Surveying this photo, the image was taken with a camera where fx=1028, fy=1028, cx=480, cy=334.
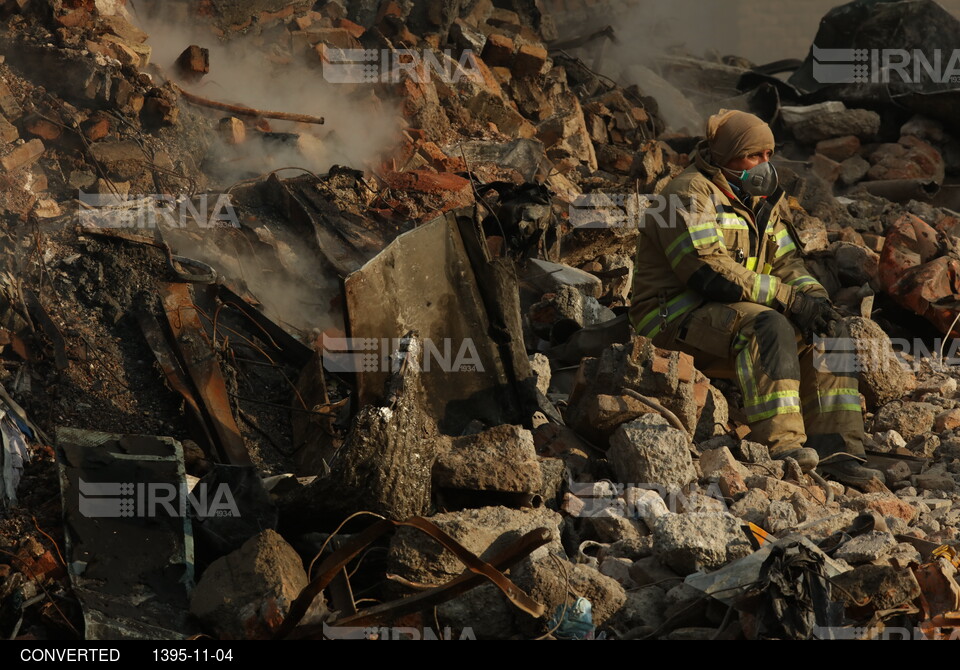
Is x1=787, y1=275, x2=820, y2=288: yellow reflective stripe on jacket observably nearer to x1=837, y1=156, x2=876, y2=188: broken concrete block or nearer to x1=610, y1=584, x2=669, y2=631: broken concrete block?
x1=610, y1=584, x2=669, y2=631: broken concrete block

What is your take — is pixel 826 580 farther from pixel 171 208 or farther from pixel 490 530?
pixel 171 208

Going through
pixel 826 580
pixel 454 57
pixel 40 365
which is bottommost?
pixel 826 580

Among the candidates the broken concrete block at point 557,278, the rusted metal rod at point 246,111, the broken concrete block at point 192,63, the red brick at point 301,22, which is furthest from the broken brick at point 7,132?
the red brick at point 301,22

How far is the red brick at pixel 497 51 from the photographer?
10367mm

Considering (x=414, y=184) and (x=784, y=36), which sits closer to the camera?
(x=414, y=184)

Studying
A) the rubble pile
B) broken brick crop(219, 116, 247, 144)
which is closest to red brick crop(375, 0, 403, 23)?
the rubble pile

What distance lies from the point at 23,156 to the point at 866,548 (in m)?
5.18

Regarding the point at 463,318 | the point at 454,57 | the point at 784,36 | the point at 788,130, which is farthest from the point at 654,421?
the point at 784,36

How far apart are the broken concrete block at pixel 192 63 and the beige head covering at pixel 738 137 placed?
14.2 feet

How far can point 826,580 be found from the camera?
10.9 ft

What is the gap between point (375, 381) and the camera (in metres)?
4.86

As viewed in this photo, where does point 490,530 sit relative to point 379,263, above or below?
below

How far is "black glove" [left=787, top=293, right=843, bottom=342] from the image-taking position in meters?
5.41

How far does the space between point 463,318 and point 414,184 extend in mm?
2352
